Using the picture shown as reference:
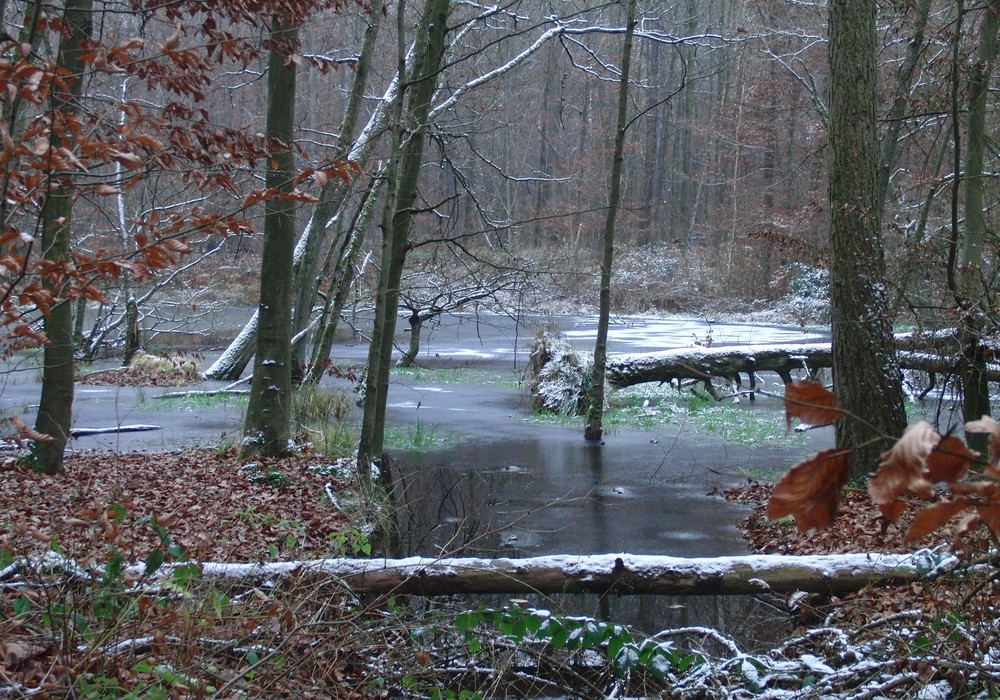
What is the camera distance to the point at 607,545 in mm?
8250

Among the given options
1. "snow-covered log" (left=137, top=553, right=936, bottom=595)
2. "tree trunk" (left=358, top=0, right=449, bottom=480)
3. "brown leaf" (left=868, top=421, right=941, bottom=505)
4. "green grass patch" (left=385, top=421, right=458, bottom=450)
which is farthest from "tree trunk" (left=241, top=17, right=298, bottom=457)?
"brown leaf" (left=868, top=421, right=941, bottom=505)

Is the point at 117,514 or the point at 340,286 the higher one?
the point at 340,286

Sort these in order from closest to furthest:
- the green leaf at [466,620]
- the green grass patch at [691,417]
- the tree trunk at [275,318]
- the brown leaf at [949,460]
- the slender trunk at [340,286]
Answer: the brown leaf at [949,460] → the green leaf at [466,620] → the tree trunk at [275,318] → the green grass patch at [691,417] → the slender trunk at [340,286]

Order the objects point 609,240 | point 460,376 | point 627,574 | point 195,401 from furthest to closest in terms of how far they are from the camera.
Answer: point 460,376
point 195,401
point 609,240
point 627,574

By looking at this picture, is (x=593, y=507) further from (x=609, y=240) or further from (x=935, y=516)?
(x=935, y=516)

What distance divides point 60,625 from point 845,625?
4166 millimetres

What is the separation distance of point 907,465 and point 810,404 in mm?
233

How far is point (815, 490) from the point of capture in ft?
5.08

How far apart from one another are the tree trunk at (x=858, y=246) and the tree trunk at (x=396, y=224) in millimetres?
3968

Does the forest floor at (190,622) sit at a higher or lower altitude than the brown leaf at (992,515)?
lower

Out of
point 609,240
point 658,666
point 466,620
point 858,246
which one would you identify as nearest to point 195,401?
point 609,240

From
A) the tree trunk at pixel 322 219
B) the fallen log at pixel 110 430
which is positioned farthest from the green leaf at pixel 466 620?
the fallen log at pixel 110 430

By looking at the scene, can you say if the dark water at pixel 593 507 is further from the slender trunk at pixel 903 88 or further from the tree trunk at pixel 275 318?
the slender trunk at pixel 903 88

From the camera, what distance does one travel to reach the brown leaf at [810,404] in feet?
5.02
